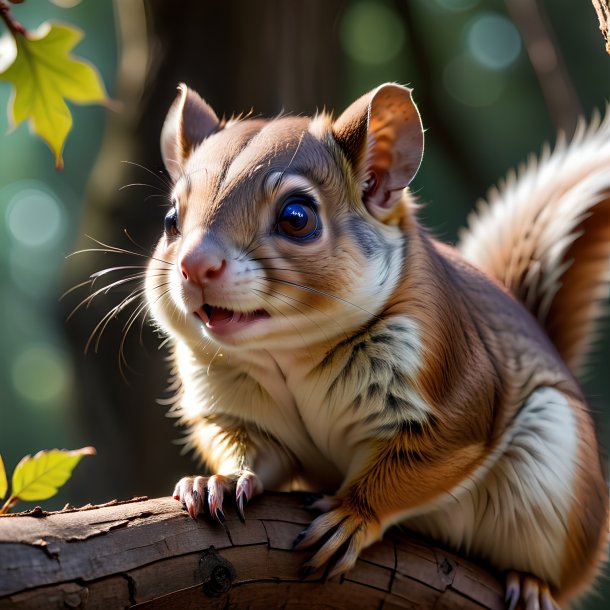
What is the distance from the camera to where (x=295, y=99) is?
131 inches

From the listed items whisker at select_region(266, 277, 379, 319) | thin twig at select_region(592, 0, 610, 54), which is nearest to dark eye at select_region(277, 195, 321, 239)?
whisker at select_region(266, 277, 379, 319)

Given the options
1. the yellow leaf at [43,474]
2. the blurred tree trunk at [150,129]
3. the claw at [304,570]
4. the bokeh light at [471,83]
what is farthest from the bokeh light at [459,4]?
the yellow leaf at [43,474]

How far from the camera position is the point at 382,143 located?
1.88 meters

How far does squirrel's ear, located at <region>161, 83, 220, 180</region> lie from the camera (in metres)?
2.07

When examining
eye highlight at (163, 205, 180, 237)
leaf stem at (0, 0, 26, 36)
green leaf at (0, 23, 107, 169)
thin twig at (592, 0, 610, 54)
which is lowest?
eye highlight at (163, 205, 180, 237)

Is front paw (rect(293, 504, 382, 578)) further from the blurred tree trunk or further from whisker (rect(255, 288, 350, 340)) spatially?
the blurred tree trunk

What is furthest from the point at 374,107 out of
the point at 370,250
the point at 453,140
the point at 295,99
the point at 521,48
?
the point at 521,48

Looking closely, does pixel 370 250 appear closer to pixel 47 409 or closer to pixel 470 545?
pixel 470 545

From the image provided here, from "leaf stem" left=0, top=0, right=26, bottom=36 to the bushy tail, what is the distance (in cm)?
165

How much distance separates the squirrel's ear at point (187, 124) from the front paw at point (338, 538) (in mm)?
907

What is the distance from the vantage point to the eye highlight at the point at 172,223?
72.9 inches

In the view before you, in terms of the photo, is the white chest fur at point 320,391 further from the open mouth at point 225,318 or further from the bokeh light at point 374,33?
the bokeh light at point 374,33

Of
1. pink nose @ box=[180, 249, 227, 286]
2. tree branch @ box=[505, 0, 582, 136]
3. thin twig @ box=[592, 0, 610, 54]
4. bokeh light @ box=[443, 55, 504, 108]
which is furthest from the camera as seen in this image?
bokeh light @ box=[443, 55, 504, 108]

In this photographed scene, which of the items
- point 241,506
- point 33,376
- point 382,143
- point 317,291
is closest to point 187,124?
point 382,143
